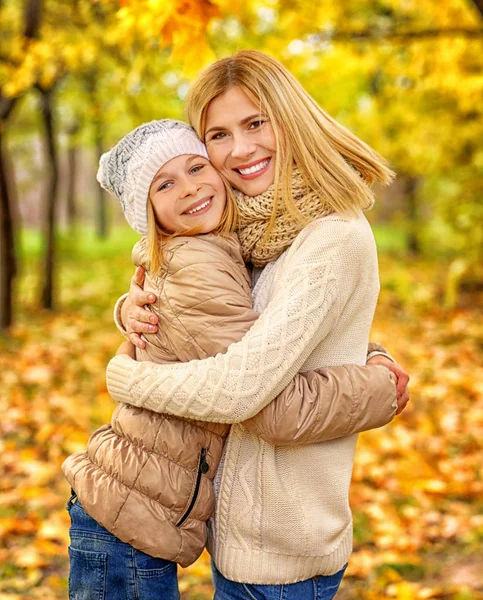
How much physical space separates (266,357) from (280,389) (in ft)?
0.29

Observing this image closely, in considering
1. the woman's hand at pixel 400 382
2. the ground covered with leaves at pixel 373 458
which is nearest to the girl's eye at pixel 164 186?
the woman's hand at pixel 400 382

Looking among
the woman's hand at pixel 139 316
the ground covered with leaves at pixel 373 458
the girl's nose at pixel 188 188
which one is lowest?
the ground covered with leaves at pixel 373 458

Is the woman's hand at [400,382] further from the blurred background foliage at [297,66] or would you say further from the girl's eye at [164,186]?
the blurred background foliage at [297,66]

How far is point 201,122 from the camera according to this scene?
80.3 inches

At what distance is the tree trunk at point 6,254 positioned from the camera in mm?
8117

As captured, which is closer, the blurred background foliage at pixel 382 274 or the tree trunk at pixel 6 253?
the blurred background foliage at pixel 382 274

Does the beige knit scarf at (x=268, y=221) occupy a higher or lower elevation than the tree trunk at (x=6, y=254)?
higher

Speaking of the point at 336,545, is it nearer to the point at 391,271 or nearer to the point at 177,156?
the point at 177,156

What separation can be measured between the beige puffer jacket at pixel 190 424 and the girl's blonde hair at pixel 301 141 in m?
0.27

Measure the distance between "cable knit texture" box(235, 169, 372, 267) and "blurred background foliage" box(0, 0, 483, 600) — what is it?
26.0 inches

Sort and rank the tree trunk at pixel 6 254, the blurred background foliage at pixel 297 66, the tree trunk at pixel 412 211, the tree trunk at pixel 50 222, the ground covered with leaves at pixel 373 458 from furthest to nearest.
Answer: the tree trunk at pixel 412 211 < the tree trunk at pixel 50 222 < the tree trunk at pixel 6 254 < the blurred background foliage at pixel 297 66 < the ground covered with leaves at pixel 373 458

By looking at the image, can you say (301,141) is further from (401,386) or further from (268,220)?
(401,386)

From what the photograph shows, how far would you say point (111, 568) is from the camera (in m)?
1.81

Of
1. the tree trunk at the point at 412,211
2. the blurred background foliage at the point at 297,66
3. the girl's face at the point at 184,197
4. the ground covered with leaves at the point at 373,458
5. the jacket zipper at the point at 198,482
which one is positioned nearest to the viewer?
the jacket zipper at the point at 198,482
